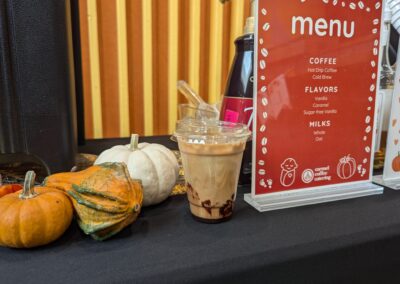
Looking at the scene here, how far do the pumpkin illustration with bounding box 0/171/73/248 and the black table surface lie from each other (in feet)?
0.06

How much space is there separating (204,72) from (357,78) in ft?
3.57

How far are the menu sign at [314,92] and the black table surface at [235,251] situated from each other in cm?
7

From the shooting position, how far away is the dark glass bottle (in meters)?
0.60

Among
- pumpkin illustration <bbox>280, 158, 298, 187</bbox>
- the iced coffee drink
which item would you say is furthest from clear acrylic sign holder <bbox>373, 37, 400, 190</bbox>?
the iced coffee drink

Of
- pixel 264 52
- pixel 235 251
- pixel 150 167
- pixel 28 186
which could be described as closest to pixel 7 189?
pixel 28 186

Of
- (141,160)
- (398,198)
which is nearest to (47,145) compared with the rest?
(141,160)

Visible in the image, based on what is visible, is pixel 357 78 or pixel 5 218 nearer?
pixel 5 218

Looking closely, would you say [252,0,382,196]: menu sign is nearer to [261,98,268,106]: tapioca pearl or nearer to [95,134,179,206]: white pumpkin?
[261,98,268,106]: tapioca pearl

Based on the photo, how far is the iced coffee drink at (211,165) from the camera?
0.44 meters

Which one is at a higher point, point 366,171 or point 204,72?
point 204,72

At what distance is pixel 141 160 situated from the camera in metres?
0.52

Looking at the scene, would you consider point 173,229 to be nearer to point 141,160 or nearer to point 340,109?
point 141,160

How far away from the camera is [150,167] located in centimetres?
52

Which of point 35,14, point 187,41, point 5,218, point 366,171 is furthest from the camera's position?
point 187,41
